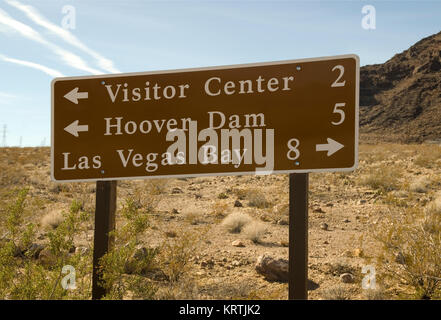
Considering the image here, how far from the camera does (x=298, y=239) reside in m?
3.89

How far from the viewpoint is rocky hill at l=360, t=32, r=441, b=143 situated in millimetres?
55062

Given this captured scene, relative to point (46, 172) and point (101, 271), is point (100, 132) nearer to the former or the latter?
point (101, 271)

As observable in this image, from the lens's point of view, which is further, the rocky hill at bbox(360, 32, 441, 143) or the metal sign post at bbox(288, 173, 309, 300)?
the rocky hill at bbox(360, 32, 441, 143)

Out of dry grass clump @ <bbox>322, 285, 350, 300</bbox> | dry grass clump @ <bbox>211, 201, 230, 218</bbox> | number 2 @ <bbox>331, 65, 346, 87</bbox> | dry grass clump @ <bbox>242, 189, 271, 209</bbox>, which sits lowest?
dry grass clump @ <bbox>322, 285, 350, 300</bbox>

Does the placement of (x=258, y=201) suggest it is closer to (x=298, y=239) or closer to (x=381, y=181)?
(x=381, y=181)

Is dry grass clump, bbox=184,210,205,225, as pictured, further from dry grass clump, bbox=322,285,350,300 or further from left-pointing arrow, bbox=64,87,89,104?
left-pointing arrow, bbox=64,87,89,104

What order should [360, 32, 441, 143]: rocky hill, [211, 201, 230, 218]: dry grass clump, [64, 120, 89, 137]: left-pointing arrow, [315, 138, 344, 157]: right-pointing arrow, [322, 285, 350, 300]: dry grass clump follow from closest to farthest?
[315, 138, 344, 157]: right-pointing arrow
[64, 120, 89, 137]: left-pointing arrow
[322, 285, 350, 300]: dry grass clump
[211, 201, 230, 218]: dry grass clump
[360, 32, 441, 143]: rocky hill

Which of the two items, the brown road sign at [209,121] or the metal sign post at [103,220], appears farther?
the metal sign post at [103,220]

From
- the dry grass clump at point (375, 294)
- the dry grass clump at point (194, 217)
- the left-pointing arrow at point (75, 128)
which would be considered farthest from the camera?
the dry grass clump at point (194, 217)

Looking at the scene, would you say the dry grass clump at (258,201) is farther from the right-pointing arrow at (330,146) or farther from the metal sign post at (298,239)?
the right-pointing arrow at (330,146)

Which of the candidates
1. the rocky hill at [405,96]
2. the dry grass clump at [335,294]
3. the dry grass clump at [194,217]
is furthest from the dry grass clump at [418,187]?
the rocky hill at [405,96]

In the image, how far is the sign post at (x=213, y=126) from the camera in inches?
152

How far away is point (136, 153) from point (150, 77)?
28.6 inches

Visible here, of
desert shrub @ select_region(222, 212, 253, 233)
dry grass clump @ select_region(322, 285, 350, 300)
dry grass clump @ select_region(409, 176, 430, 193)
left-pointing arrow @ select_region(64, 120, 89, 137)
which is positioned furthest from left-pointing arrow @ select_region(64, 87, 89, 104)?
dry grass clump @ select_region(409, 176, 430, 193)
